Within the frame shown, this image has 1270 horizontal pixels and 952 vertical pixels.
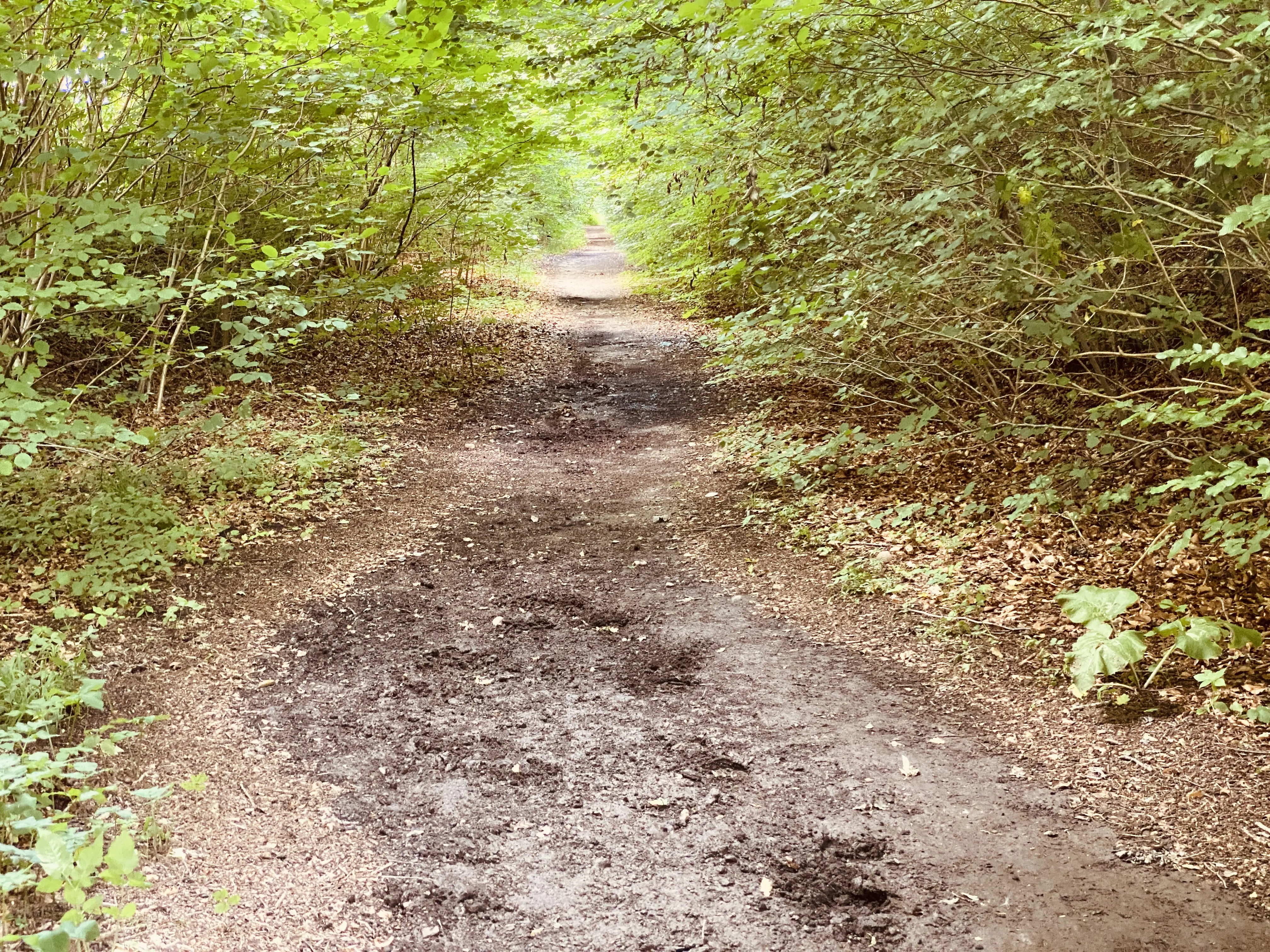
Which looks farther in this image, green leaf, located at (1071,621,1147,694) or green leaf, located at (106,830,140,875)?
green leaf, located at (1071,621,1147,694)

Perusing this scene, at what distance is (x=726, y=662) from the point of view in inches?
204

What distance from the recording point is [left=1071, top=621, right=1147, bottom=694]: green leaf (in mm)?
4117

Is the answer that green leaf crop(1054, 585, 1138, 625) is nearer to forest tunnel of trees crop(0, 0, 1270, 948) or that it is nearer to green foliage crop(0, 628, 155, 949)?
forest tunnel of trees crop(0, 0, 1270, 948)

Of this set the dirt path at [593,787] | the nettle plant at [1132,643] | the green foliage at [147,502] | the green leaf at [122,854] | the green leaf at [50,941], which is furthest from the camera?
the green foliage at [147,502]

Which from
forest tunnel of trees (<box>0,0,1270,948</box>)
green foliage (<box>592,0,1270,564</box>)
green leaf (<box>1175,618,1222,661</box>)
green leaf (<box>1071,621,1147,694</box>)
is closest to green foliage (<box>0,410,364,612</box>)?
forest tunnel of trees (<box>0,0,1270,948</box>)

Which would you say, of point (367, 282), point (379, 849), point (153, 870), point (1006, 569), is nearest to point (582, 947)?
point (379, 849)

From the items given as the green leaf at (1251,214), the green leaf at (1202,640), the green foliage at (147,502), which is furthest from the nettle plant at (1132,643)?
the green foliage at (147,502)

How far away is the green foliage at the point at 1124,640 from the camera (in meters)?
4.01

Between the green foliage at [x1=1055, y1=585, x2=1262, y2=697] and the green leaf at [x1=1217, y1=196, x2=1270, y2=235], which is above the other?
the green leaf at [x1=1217, y1=196, x2=1270, y2=235]

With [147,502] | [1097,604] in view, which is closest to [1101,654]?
[1097,604]

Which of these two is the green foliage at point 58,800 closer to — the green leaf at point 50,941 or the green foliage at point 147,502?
the green leaf at point 50,941

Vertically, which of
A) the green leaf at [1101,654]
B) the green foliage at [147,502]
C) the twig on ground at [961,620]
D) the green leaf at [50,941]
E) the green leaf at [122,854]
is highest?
the green leaf at [122,854]

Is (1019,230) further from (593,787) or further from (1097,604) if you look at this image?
(593,787)

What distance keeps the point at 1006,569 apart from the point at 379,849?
4.21 meters
